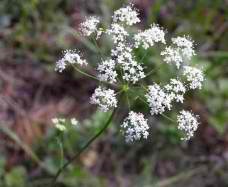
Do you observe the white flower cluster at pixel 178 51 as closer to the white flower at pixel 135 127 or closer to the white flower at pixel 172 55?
the white flower at pixel 172 55

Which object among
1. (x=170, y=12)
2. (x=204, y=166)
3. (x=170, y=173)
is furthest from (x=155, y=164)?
(x=170, y=12)

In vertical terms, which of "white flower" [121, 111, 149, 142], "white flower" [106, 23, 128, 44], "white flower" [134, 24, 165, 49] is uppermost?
"white flower" [134, 24, 165, 49]

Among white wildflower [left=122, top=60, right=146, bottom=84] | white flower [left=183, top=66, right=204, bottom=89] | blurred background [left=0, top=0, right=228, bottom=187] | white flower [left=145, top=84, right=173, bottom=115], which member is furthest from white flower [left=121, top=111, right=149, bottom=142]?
blurred background [left=0, top=0, right=228, bottom=187]

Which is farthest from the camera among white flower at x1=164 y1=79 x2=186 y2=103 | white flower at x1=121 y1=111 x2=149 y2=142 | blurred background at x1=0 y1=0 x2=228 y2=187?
blurred background at x1=0 y1=0 x2=228 y2=187

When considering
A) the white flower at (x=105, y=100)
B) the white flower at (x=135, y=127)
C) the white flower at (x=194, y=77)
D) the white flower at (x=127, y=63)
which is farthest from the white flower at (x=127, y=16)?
the white flower at (x=135, y=127)

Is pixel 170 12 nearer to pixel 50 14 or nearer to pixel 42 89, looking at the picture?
pixel 50 14

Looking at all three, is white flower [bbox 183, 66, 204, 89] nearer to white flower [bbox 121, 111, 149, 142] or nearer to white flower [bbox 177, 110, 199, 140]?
white flower [bbox 177, 110, 199, 140]

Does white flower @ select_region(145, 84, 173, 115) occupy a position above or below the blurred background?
Answer: below
